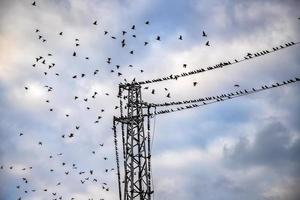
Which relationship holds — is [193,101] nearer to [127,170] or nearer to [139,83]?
[139,83]

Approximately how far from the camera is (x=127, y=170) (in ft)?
88.5

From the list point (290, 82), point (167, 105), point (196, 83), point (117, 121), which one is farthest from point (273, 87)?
point (117, 121)

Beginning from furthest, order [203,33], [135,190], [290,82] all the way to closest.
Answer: [135,190] → [203,33] → [290,82]

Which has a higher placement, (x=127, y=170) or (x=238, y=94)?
(x=238, y=94)

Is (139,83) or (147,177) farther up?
(139,83)

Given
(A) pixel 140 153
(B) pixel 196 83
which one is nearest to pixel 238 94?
(B) pixel 196 83

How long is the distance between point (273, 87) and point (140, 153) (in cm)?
786

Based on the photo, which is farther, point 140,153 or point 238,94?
point 140,153

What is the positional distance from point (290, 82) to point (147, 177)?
8.78 m

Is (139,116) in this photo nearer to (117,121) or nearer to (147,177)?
(117,121)

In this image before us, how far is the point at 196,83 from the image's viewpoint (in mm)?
24438

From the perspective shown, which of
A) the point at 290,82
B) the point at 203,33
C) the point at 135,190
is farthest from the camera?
the point at 135,190

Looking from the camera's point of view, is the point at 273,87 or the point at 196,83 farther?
the point at 196,83

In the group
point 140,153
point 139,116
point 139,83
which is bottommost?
point 140,153
